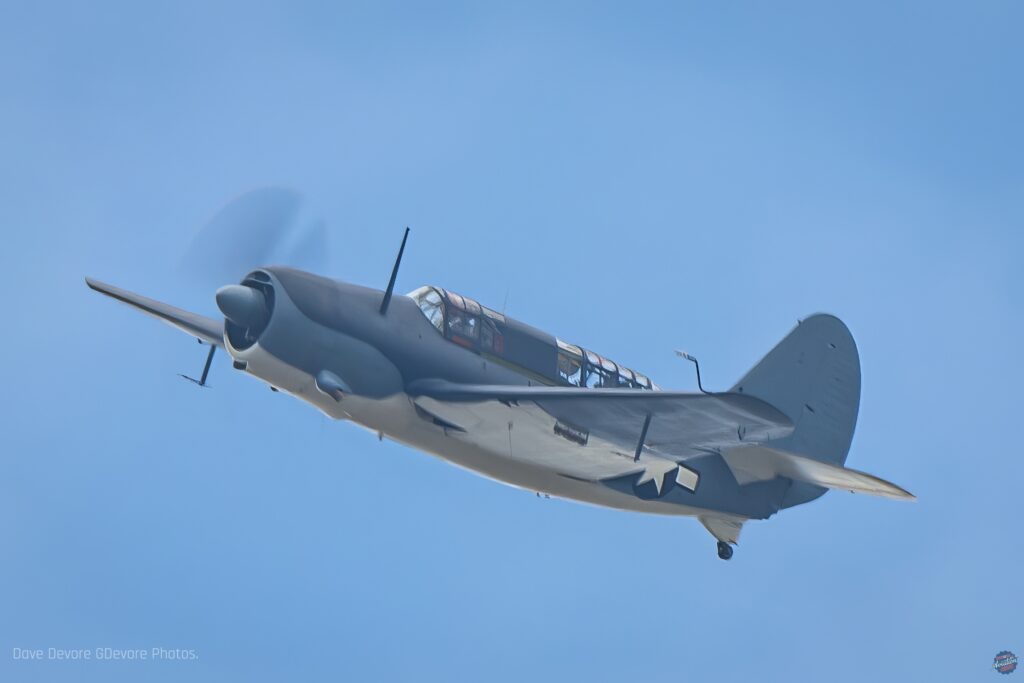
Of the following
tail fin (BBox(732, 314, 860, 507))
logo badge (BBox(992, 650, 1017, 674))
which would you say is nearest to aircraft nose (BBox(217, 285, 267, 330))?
tail fin (BBox(732, 314, 860, 507))

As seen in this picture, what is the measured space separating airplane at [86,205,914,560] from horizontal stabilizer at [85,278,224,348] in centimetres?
4

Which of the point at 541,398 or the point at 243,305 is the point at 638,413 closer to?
the point at 541,398

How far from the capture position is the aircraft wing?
78.2 ft

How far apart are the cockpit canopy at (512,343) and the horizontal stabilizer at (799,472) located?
9.75 feet

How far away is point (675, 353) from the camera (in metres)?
23.6

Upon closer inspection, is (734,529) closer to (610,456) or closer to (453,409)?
(610,456)

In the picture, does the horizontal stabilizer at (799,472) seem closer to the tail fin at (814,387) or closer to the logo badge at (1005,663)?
the tail fin at (814,387)

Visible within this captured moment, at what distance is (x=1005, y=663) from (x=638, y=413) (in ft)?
45.8

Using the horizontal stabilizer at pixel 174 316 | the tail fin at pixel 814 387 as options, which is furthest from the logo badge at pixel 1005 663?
the horizontal stabilizer at pixel 174 316

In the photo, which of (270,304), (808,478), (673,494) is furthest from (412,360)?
(808,478)

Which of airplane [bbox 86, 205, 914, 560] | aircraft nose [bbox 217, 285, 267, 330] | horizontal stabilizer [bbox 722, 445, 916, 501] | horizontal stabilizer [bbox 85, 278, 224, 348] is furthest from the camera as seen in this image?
horizontal stabilizer [bbox 85, 278, 224, 348]

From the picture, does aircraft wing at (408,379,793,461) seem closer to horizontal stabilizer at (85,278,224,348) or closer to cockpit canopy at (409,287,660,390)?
cockpit canopy at (409,287,660,390)

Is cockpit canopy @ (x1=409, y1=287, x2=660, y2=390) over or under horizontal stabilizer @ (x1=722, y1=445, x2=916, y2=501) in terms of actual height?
over

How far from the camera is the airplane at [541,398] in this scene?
24.8m
